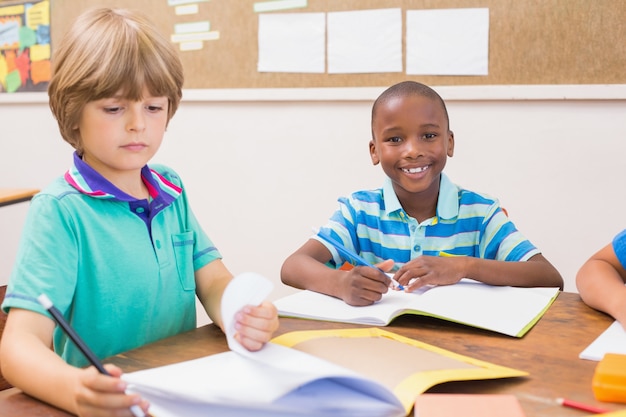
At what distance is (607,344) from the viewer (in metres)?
0.93

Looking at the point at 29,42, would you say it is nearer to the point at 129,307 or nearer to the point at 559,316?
the point at 129,307

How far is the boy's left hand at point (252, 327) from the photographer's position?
0.83 metres

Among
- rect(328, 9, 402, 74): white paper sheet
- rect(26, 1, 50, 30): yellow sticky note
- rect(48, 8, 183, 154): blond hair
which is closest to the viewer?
rect(48, 8, 183, 154): blond hair

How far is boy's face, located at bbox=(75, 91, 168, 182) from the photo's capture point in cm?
102

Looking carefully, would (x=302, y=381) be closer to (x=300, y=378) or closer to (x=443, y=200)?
(x=300, y=378)

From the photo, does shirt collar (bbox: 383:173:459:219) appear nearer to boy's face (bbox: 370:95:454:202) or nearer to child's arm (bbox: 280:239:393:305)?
boy's face (bbox: 370:95:454:202)

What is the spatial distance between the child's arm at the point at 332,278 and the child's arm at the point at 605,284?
0.32m

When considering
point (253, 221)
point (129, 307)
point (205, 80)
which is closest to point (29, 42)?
point (205, 80)

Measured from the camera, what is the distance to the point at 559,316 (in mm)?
1088

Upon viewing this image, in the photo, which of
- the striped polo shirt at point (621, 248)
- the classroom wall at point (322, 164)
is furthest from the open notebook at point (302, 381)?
the classroom wall at point (322, 164)

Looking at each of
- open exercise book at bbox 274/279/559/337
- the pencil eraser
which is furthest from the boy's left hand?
the pencil eraser

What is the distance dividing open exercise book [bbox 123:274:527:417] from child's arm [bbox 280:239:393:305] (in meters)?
0.23

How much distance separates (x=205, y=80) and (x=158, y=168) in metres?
1.62

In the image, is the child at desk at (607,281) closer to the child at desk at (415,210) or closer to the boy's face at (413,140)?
the child at desk at (415,210)
